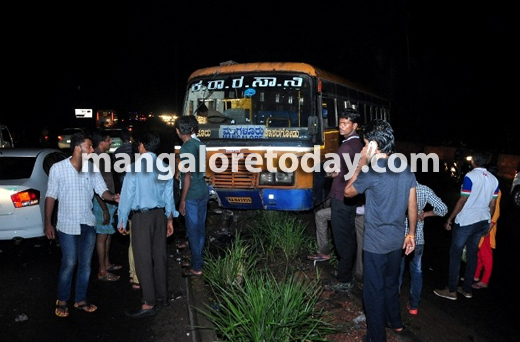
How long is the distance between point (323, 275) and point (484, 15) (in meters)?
30.0

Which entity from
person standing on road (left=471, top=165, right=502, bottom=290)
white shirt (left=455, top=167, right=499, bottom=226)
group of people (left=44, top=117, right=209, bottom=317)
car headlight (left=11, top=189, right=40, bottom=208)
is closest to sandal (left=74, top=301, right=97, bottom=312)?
group of people (left=44, top=117, right=209, bottom=317)

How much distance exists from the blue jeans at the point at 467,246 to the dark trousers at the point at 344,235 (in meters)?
1.17

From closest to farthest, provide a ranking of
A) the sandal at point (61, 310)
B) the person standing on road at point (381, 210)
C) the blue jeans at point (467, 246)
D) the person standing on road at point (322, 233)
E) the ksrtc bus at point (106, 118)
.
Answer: the person standing on road at point (381, 210), the sandal at point (61, 310), the blue jeans at point (467, 246), the person standing on road at point (322, 233), the ksrtc bus at point (106, 118)

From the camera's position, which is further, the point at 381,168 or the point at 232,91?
the point at 232,91

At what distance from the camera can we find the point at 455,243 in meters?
5.45

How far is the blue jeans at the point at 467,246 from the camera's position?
5.36m

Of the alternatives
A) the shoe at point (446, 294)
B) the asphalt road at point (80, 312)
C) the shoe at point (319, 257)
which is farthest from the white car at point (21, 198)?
the shoe at point (446, 294)

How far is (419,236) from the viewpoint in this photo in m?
4.77

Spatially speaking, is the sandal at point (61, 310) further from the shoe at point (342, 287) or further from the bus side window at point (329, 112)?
the bus side window at point (329, 112)

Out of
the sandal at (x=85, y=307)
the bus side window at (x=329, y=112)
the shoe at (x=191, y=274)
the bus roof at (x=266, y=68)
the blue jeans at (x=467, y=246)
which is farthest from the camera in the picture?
the bus side window at (x=329, y=112)

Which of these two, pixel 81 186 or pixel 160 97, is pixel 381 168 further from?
pixel 160 97

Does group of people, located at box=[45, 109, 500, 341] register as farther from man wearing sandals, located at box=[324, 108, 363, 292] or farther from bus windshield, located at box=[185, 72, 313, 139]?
bus windshield, located at box=[185, 72, 313, 139]

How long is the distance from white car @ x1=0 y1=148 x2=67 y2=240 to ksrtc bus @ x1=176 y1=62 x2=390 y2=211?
270 cm

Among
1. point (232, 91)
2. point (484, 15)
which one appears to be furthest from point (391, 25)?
point (232, 91)
